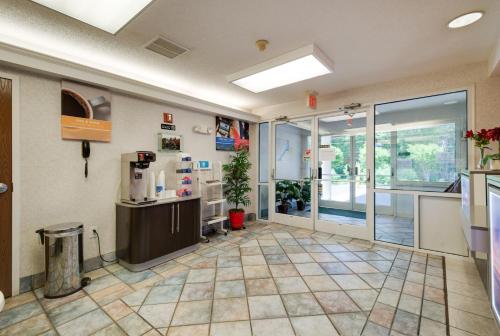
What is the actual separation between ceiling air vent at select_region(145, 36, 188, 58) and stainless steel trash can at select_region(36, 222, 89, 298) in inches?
85.1

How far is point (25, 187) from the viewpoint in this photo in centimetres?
240

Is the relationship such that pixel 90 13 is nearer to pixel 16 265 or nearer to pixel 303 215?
pixel 16 265

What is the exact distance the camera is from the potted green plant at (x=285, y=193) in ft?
16.3

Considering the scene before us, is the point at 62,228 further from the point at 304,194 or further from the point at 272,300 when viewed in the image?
the point at 304,194

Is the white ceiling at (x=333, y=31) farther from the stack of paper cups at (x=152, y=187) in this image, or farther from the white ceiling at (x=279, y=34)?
the stack of paper cups at (x=152, y=187)

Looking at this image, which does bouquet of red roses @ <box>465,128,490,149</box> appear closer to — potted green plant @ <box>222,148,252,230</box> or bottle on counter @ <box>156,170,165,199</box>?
potted green plant @ <box>222,148,252,230</box>

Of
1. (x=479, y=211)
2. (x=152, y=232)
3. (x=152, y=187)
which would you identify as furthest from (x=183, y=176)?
(x=479, y=211)

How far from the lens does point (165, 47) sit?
100 inches

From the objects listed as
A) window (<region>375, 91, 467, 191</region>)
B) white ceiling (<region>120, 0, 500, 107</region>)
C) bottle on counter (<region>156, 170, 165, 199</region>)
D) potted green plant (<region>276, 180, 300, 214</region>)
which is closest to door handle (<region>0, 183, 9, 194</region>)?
bottle on counter (<region>156, 170, 165, 199</region>)

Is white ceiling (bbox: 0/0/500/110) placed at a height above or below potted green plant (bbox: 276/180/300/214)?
above

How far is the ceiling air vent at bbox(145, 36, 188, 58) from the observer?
242 centimetres

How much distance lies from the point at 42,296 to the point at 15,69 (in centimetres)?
236

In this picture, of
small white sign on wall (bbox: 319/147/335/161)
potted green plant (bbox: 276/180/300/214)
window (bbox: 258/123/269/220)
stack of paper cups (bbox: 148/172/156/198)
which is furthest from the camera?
window (bbox: 258/123/269/220)

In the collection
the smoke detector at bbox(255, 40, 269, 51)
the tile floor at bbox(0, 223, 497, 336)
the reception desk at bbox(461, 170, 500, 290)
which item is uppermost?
the smoke detector at bbox(255, 40, 269, 51)
